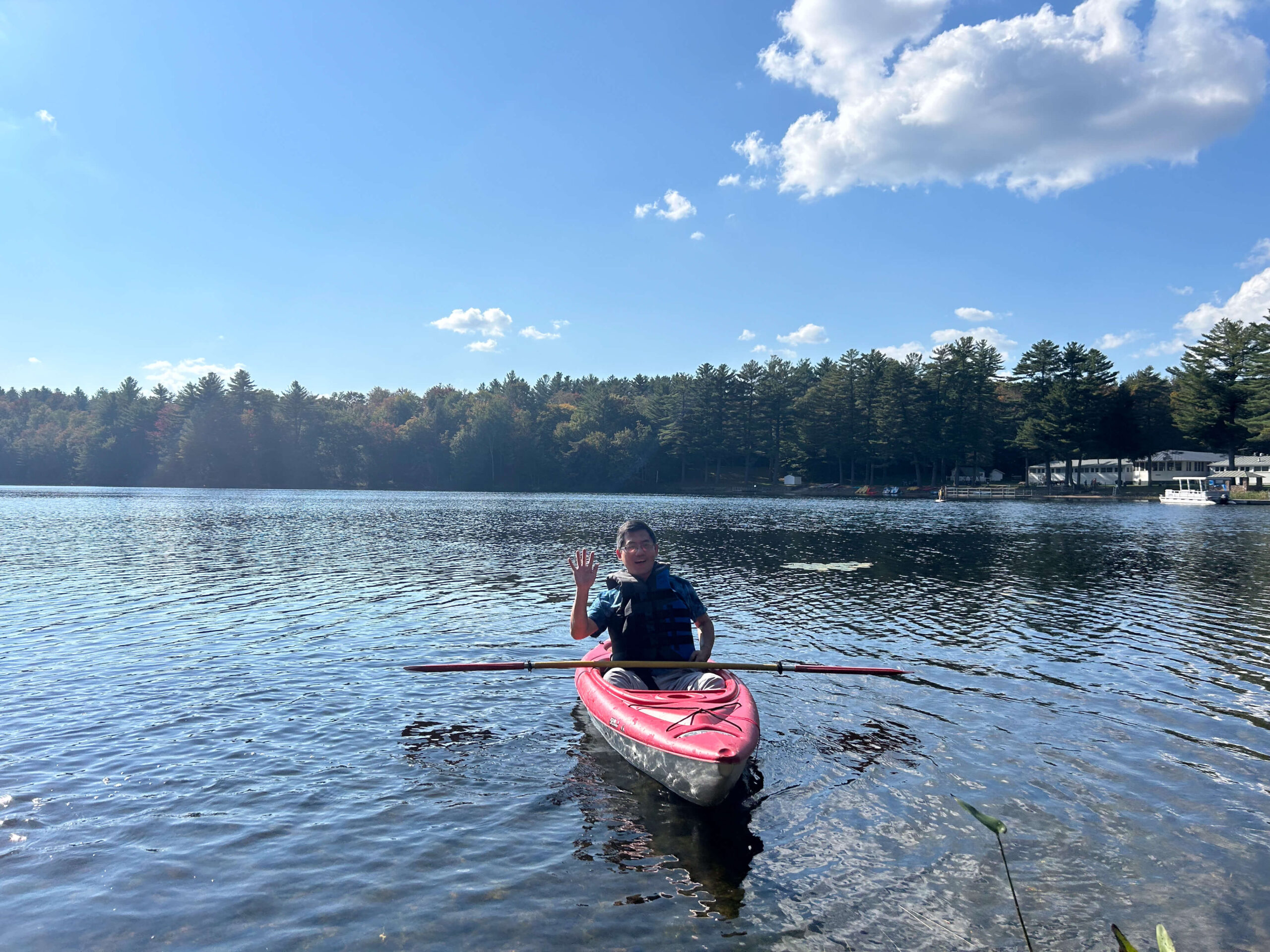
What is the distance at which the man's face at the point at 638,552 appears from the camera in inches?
368

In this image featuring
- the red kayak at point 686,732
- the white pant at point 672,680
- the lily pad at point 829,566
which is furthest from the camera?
the lily pad at point 829,566

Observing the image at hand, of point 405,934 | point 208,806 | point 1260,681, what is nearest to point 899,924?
point 405,934

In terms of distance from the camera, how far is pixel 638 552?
9.35 metres

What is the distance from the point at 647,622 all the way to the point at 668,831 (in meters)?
2.78

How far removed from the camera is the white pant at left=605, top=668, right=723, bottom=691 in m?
9.28

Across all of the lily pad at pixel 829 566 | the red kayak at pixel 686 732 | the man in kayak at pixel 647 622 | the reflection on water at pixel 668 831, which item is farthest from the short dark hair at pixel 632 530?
the lily pad at pixel 829 566

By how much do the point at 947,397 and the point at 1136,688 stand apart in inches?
4289

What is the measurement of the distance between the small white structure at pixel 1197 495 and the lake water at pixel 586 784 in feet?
219

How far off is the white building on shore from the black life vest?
111 meters

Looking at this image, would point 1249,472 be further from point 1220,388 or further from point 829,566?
point 829,566

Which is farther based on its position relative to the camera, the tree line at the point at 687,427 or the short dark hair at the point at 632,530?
the tree line at the point at 687,427

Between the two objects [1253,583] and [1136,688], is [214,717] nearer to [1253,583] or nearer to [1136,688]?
[1136,688]

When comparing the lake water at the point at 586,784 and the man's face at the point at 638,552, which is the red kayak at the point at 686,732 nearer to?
the lake water at the point at 586,784

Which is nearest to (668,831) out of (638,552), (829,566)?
(638,552)
